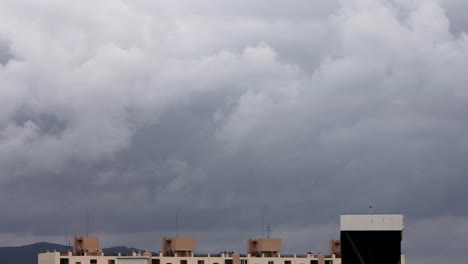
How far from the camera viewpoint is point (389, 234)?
121688mm

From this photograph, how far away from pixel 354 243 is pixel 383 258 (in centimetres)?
386

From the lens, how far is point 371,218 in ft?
399

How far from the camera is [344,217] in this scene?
120562 millimetres

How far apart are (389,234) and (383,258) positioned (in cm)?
297

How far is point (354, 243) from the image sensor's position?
122062 mm

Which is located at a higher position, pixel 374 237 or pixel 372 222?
pixel 372 222

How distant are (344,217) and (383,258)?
269 inches

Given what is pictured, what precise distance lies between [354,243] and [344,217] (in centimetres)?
383

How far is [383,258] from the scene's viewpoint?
121 metres

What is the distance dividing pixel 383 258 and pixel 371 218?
4.95m

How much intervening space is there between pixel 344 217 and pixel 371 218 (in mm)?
3491
